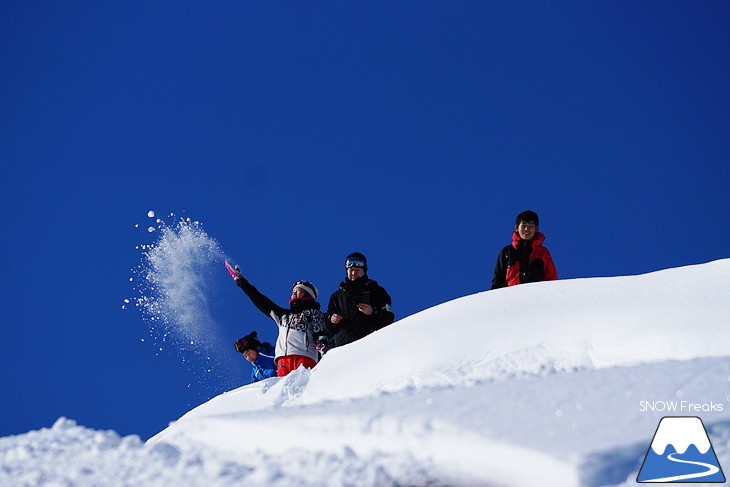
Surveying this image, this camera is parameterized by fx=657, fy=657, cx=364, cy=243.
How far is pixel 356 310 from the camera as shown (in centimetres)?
643

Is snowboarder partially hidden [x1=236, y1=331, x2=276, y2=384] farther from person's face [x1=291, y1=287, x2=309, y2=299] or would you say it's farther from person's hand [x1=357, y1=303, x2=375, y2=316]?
person's hand [x1=357, y1=303, x2=375, y2=316]

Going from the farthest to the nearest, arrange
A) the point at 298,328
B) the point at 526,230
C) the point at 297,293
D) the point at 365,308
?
the point at 297,293 → the point at 298,328 → the point at 365,308 → the point at 526,230

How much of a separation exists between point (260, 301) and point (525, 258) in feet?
10.1

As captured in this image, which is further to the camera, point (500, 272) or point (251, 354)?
point (251, 354)

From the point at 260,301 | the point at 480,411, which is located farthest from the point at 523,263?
the point at 480,411

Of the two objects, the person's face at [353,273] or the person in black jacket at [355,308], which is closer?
the person in black jacket at [355,308]

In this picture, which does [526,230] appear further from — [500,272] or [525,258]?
[500,272]

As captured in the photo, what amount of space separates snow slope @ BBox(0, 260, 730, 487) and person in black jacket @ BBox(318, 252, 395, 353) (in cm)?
295

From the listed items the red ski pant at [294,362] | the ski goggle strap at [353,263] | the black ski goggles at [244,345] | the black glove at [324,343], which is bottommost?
the red ski pant at [294,362]

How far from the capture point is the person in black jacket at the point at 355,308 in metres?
6.37

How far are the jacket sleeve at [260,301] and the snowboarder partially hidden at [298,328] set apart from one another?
0.04 feet

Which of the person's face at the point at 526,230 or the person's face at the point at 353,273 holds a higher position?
the person's face at the point at 353,273

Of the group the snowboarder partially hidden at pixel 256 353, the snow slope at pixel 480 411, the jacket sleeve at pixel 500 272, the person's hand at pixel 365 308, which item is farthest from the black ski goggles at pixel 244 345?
the snow slope at pixel 480 411

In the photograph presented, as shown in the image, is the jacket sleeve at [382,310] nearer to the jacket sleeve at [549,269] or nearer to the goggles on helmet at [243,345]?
the jacket sleeve at [549,269]
